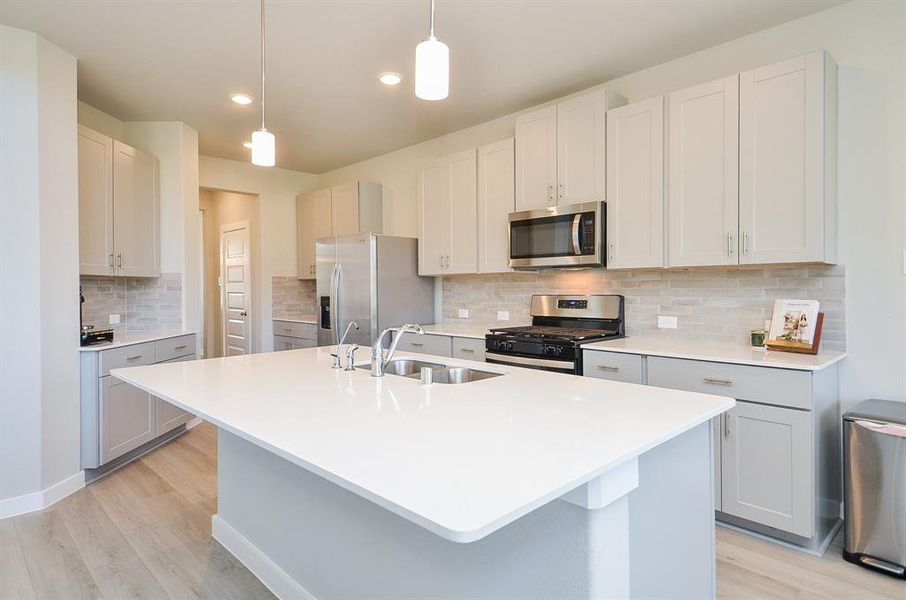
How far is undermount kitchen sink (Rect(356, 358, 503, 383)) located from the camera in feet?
7.52

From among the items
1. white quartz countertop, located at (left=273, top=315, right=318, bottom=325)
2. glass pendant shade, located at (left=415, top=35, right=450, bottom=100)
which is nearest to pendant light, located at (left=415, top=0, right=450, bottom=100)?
glass pendant shade, located at (left=415, top=35, right=450, bottom=100)

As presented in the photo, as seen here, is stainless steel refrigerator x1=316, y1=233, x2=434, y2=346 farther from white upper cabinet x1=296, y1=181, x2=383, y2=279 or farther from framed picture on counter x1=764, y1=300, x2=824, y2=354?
framed picture on counter x1=764, y1=300, x2=824, y2=354

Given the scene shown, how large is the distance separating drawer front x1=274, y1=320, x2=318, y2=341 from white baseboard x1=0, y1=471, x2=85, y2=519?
7.85ft

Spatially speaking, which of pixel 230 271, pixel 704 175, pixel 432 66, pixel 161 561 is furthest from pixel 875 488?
pixel 230 271

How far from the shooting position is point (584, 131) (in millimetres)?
3262

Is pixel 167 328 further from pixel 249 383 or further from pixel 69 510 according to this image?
pixel 249 383

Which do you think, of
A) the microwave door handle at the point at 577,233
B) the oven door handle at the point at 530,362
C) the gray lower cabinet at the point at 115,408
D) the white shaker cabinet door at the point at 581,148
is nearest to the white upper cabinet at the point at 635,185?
the white shaker cabinet door at the point at 581,148

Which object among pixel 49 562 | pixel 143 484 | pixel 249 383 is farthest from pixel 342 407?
pixel 143 484

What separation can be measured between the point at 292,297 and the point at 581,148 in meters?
3.90

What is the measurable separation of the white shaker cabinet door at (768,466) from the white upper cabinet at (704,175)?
0.82 meters

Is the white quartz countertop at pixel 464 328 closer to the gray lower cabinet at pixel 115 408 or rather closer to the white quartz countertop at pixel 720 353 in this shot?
the white quartz countertop at pixel 720 353

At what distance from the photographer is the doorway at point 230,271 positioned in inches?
231

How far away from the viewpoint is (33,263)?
2.81m

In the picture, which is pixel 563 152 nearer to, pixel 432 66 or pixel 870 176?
pixel 870 176
